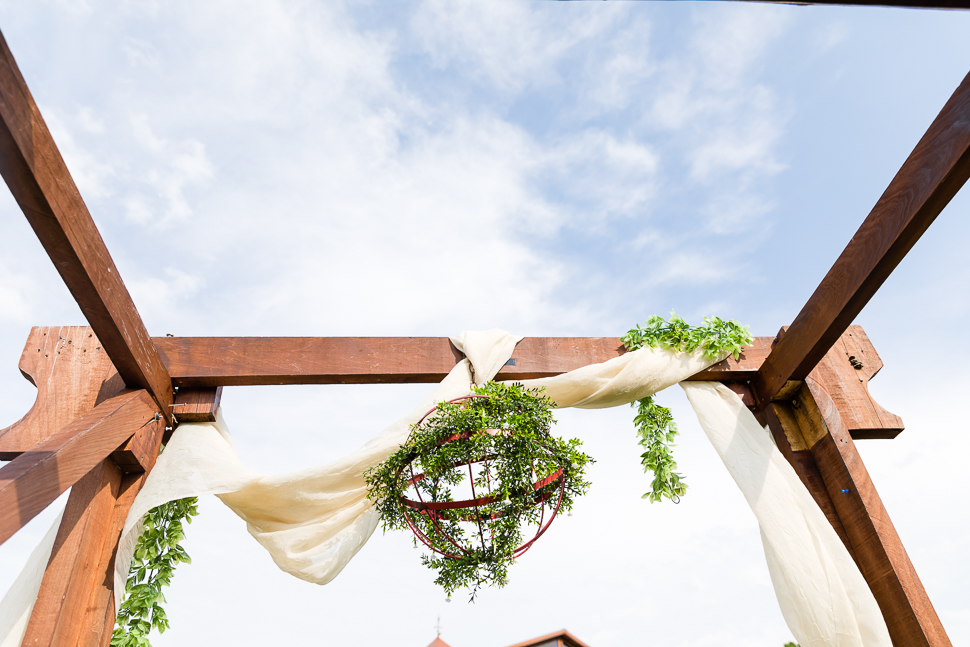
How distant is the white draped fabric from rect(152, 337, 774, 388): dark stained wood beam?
0.43 ft

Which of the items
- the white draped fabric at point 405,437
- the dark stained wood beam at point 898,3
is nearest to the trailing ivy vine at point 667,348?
the white draped fabric at point 405,437

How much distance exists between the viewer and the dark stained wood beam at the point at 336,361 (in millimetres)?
2391

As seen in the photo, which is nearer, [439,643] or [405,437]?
[405,437]

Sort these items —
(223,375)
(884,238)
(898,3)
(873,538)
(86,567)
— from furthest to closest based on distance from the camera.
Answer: (223,375), (873,538), (86,567), (884,238), (898,3)

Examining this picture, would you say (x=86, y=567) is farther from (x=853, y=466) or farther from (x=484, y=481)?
(x=853, y=466)

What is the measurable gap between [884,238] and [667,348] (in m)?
0.89

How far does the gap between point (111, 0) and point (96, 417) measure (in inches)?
56.9

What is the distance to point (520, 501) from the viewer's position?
1654 mm

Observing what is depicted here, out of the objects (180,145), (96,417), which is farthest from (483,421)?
(180,145)

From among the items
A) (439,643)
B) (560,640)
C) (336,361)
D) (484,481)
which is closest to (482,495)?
(484,481)

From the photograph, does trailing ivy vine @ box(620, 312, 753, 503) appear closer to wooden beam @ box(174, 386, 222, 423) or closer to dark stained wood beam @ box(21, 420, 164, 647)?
wooden beam @ box(174, 386, 222, 423)

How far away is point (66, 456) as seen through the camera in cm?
183

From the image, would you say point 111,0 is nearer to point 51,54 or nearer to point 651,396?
point 51,54

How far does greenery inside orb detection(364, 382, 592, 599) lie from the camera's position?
5.37 ft
